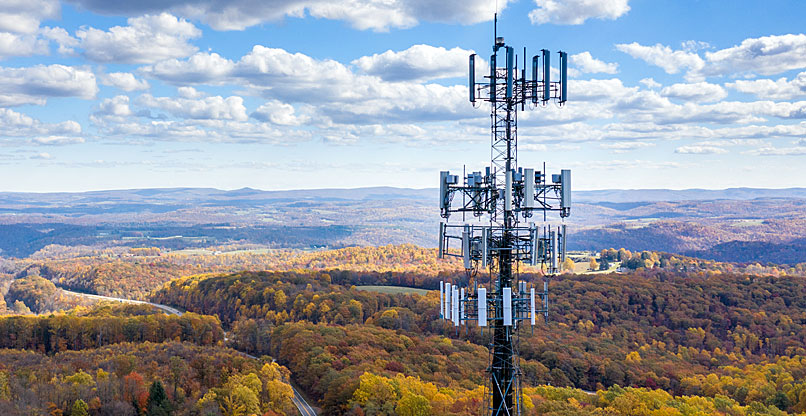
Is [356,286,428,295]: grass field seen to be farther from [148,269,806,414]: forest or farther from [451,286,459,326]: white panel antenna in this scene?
[451,286,459,326]: white panel antenna

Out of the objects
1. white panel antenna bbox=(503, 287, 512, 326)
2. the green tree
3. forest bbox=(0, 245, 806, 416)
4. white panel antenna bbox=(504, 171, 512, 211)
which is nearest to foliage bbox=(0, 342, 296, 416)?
forest bbox=(0, 245, 806, 416)

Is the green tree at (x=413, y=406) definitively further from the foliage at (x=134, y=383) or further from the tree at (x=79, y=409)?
the tree at (x=79, y=409)

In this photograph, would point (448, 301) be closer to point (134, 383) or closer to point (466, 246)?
point (466, 246)

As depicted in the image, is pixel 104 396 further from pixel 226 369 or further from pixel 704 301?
pixel 704 301

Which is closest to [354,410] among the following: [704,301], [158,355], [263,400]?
[263,400]

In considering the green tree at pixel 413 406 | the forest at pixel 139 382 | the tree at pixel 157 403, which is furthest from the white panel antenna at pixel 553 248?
the tree at pixel 157 403

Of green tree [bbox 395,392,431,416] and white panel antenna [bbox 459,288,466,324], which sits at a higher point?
white panel antenna [bbox 459,288,466,324]

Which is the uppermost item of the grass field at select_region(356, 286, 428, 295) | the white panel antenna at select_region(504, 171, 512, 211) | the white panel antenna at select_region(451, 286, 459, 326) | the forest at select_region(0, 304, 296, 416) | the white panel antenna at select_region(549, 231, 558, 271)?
the white panel antenna at select_region(504, 171, 512, 211)

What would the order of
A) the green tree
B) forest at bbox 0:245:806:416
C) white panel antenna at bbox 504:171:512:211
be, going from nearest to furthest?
white panel antenna at bbox 504:171:512:211 → the green tree → forest at bbox 0:245:806:416

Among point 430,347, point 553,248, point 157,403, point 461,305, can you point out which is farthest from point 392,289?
point 553,248
